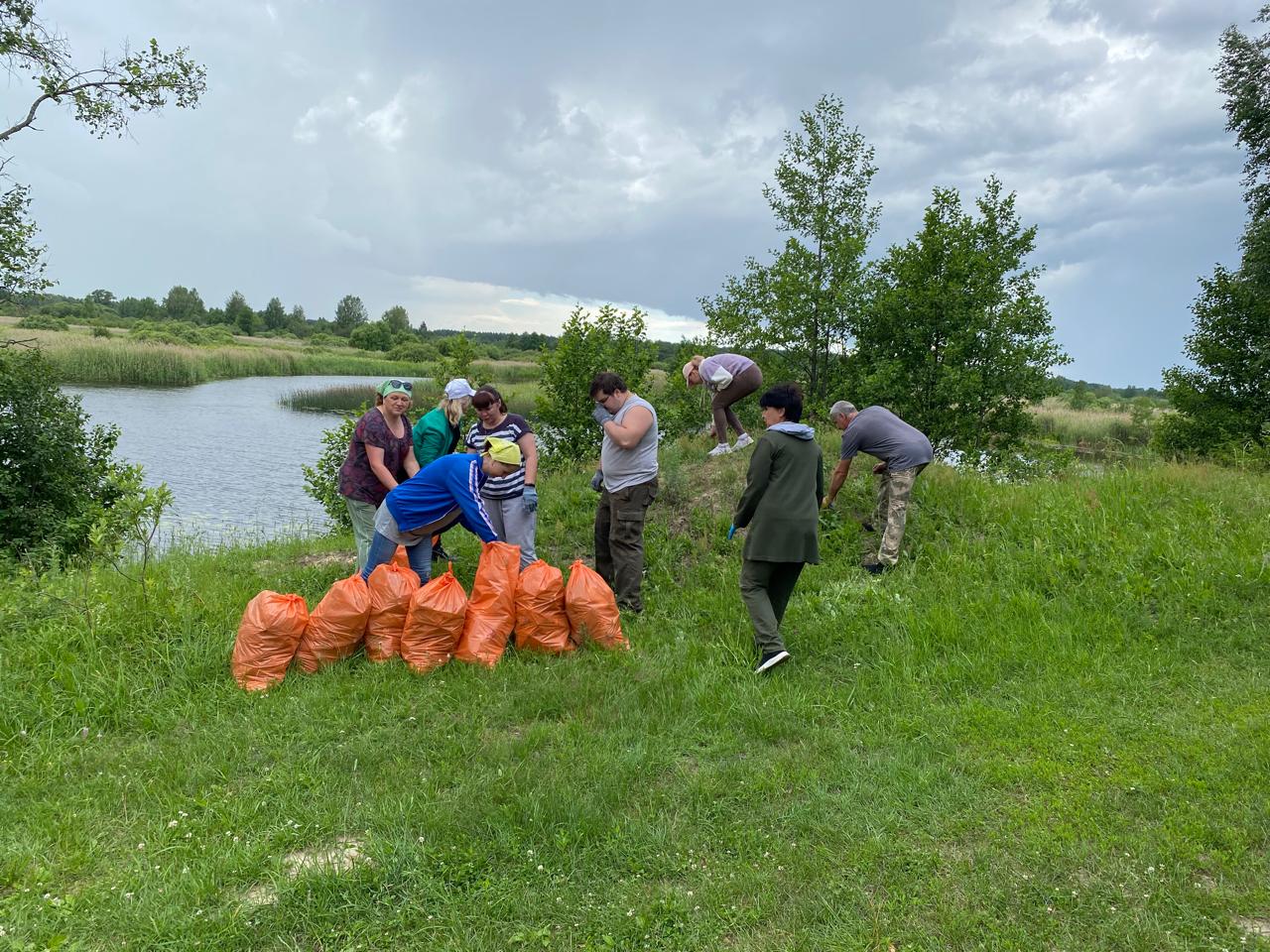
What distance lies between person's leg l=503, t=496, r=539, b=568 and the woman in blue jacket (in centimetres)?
39

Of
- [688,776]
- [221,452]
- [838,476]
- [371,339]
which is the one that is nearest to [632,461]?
[838,476]

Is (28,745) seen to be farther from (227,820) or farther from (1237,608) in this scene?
(1237,608)

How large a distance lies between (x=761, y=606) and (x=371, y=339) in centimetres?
7963

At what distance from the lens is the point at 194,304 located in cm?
9200

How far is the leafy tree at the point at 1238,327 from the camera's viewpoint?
58.5 feet

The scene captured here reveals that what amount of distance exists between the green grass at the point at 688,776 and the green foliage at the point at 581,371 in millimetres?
4906

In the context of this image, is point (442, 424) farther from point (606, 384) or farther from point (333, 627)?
point (333, 627)

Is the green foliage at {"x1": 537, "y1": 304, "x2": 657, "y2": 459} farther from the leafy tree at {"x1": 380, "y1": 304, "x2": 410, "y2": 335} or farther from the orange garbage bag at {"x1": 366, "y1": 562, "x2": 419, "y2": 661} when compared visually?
the leafy tree at {"x1": 380, "y1": 304, "x2": 410, "y2": 335}

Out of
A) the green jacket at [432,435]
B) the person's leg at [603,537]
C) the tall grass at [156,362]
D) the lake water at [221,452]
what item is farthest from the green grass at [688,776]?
the tall grass at [156,362]

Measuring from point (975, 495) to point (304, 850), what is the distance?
21.8 feet

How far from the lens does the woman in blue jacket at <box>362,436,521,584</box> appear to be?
4594 mm

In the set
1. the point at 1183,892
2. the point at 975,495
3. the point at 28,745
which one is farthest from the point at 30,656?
the point at 975,495

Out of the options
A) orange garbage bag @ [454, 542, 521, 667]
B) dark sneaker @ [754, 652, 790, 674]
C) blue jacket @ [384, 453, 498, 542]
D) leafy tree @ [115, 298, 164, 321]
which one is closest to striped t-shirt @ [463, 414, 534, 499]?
blue jacket @ [384, 453, 498, 542]

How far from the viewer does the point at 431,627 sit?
4.39 m
